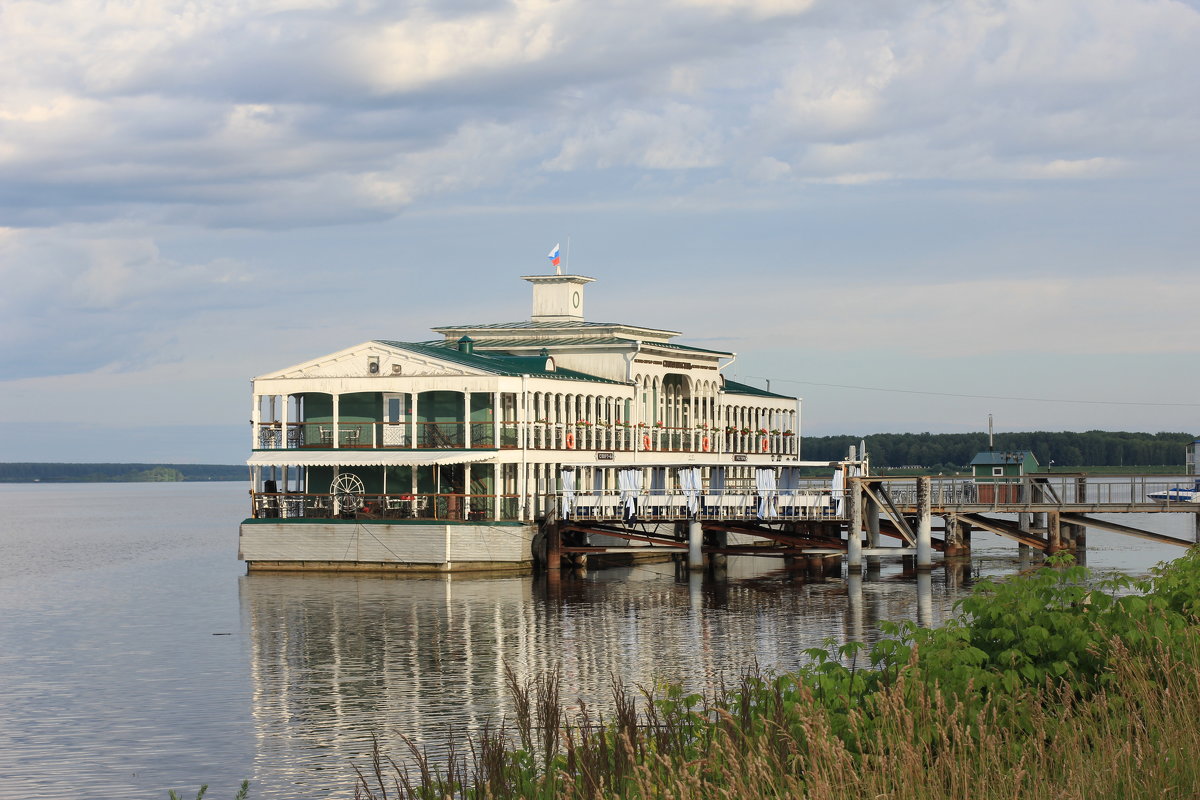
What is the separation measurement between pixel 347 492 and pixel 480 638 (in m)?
18.1

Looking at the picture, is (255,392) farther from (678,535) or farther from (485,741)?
(485,741)

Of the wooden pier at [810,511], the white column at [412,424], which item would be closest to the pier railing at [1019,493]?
the wooden pier at [810,511]

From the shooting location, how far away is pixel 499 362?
5878 cm

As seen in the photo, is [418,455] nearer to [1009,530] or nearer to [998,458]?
[1009,530]

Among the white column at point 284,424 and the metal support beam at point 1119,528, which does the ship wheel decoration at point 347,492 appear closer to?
the white column at point 284,424

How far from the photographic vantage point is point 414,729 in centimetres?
2559

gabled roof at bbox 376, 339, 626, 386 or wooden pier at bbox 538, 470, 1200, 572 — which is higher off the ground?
gabled roof at bbox 376, 339, 626, 386

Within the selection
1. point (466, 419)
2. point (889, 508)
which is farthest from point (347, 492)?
point (889, 508)

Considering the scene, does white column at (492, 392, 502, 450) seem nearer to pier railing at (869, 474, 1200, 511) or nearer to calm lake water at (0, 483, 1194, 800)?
calm lake water at (0, 483, 1194, 800)

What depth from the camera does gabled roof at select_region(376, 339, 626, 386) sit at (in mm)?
55438

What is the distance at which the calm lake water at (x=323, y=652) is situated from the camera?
24.3 metres

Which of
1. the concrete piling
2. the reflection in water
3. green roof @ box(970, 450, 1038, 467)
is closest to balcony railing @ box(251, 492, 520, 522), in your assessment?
the reflection in water

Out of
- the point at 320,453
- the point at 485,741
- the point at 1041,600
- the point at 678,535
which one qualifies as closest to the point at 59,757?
the point at 485,741

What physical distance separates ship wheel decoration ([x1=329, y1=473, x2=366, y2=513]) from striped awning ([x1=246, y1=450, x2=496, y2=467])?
28.6 inches
